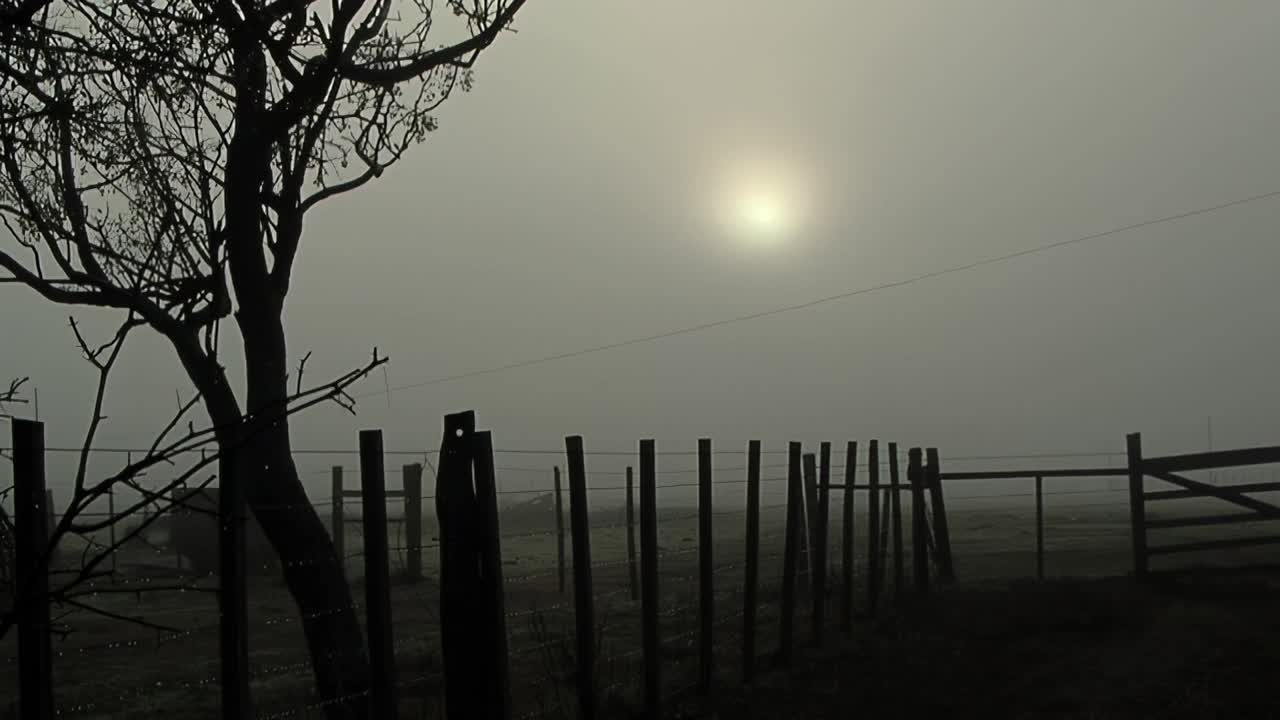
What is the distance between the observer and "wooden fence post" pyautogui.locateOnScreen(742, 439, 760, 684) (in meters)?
10.6

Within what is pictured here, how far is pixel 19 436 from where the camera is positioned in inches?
168

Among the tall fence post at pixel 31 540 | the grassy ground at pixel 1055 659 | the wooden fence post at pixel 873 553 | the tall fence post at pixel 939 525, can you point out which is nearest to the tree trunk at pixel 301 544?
the grassy ground at pixel 1055 659

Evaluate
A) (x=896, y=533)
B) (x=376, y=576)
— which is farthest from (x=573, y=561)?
(x=896, y=533)

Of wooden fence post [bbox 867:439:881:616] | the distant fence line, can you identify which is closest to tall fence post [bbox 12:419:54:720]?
the distant fence line

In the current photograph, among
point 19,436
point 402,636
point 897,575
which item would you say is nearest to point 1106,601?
point 897,575

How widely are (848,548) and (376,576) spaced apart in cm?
886

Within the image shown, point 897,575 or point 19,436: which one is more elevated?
point 19,436

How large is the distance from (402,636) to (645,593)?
606cm

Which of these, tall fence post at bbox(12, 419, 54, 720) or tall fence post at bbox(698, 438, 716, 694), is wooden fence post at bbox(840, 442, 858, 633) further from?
tall fence post at bbox(12, 419, 54, 720)

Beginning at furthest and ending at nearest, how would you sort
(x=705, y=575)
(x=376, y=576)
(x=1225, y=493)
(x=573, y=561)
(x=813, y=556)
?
1. (x=1225, y=493)
2. (x=813, y=556)
3. (x=705, y=575)
4. (x=573, y=561)
5. (x=376, y=576)

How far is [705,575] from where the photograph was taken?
991 centimetres

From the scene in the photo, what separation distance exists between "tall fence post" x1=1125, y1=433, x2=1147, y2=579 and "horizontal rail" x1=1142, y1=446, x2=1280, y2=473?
0.51 ft

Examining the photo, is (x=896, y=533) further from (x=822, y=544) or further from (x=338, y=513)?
(x=338, y=513)

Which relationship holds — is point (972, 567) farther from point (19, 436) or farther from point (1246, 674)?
point (19, 436)
